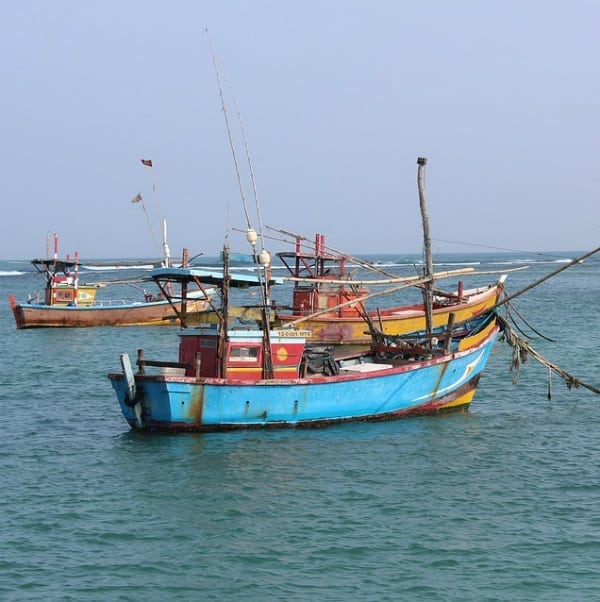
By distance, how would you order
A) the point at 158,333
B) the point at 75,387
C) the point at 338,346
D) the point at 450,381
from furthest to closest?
the point at 158,333, the point at 338,346, the point at 75,387, the point at 450,381

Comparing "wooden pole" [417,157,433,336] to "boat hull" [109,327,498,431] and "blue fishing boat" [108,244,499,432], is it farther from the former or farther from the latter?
"boat hull" [109,327,498,431]

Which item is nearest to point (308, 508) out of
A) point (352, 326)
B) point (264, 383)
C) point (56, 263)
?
point (264, 383)

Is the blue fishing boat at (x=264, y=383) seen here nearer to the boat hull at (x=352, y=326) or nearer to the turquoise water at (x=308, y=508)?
the turquoise water at (x=308, y=508)

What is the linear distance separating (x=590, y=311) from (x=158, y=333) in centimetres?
2687

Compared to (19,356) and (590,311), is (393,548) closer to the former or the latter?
(19,356)

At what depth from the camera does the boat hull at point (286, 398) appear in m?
20.8

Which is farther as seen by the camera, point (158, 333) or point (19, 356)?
point (158, 333)

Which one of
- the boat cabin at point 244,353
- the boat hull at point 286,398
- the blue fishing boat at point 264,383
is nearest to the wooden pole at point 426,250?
the blue fishing boat at point 264,383

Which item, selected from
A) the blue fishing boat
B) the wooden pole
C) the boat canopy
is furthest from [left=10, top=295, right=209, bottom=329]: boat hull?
the blue fishing boat

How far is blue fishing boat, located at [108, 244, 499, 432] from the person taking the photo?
20875 millimetres

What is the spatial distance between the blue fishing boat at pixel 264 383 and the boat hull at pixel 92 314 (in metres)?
24.6

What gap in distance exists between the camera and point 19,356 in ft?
125

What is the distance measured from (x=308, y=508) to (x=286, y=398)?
5.28 metres

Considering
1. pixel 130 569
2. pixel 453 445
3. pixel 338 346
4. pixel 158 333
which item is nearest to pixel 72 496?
pixel 130 569
